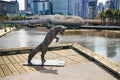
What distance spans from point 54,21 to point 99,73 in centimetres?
9369

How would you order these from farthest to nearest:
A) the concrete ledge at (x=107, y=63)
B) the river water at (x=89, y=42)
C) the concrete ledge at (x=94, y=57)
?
the river water at (x=89, y=42), the concrete ledge at (x=94, y=57), the concrete ledge at (x=107, y=63)

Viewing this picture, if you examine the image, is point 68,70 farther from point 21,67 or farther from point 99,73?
point 21,67

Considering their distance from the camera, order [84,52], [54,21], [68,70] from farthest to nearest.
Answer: [54,21] → [84,52] → [68,70]

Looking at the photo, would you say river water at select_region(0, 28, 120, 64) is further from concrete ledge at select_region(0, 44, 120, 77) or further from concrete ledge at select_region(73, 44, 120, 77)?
concrete ledge at select_region(73, 44, 120, 77)

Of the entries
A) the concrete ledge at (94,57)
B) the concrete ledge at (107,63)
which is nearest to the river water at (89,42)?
the concrete ledge at (94,57)

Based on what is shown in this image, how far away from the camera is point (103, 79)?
9320 millimetres

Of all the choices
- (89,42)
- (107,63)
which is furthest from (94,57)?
(89,42)

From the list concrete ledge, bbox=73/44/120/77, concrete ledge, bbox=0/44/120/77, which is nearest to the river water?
concrete ledge, bbox=0/44/120/77

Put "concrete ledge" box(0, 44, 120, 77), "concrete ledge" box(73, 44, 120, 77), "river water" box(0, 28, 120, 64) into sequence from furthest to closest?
"river water" box(0, 28, 120, 64) < "concrete ledge" box(0, 44, 120, 77) < "concrete ledge" box(73, 44, 120, 77)

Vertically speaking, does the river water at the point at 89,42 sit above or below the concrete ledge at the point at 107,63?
below

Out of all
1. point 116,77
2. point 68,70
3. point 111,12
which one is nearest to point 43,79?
point 68,70

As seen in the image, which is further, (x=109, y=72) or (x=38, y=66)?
(x=38, y=66)

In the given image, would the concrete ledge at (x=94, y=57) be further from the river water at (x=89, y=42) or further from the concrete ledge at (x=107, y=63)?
the river water at (x=89, y=42)

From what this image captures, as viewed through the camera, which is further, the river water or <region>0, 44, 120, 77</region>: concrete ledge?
the river water
